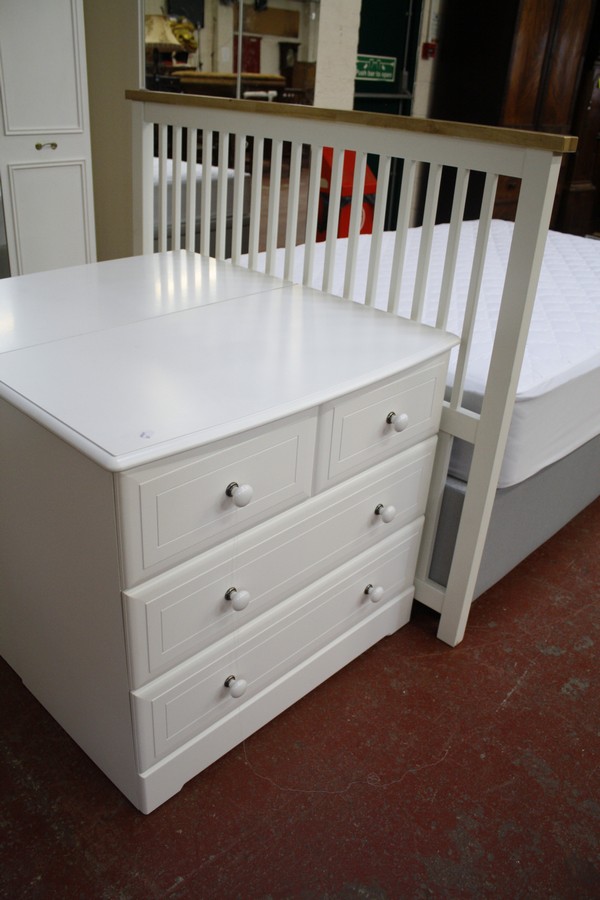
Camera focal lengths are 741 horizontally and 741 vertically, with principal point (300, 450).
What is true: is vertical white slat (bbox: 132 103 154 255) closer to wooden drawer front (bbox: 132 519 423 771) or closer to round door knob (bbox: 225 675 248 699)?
wooden drawer front (bbox: 132 519 423 771)

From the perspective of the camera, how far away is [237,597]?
1.29 meters

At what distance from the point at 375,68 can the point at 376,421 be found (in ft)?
14.5

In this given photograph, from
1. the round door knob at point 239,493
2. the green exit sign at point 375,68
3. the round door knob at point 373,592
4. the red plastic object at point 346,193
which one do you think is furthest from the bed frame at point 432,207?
the green exit sign at point 375,68

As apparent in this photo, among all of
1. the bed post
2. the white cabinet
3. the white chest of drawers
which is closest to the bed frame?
the bed post

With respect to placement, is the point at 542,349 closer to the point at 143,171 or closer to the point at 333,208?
the point at 333,208

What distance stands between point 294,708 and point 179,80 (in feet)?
10.0

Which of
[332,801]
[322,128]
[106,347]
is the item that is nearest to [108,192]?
[322,128]

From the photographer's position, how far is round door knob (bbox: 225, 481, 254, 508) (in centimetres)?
119

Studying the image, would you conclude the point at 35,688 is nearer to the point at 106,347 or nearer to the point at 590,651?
the point at 106,347

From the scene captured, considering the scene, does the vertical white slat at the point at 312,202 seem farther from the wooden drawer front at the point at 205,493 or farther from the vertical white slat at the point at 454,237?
the wooden drawer front at the point at 205,493

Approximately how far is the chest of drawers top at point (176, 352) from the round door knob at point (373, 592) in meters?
0.53

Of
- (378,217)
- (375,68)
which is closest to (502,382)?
(378,217)

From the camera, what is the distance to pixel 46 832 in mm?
1334

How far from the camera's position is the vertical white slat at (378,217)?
5.14ft
